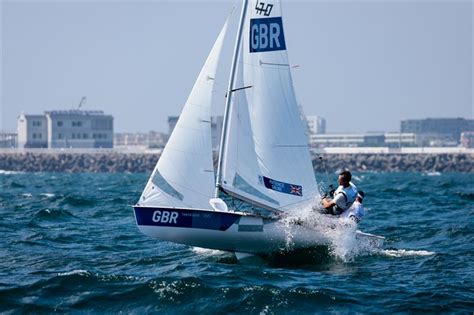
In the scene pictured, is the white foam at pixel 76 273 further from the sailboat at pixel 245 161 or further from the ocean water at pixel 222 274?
the sailboat at pixel 245 161

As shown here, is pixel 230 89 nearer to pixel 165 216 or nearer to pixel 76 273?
pixel 165 216

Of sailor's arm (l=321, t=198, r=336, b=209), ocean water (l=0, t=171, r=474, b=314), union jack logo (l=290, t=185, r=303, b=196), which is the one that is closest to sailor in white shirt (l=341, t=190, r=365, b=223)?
sailor's arm (l=321, t=198, r=336, b=209)

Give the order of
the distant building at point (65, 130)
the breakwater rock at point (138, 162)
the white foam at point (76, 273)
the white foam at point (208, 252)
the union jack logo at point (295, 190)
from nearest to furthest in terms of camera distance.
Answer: the white foam at point (76, 273) < the union jack logo at point (295, 190) < the white foam at point (208, 252) < the breakwater rock at point (138, 162) < the distant building at point (65, 130)

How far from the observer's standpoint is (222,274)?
20703 mm

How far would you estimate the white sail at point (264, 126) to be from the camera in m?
23.4

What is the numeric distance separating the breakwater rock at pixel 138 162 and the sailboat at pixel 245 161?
126442mm

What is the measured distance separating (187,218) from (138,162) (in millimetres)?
135948

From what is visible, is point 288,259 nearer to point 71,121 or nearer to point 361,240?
point 361,240

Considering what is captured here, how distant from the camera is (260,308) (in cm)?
1778

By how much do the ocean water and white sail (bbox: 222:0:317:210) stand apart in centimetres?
170

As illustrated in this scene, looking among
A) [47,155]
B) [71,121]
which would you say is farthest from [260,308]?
[71,121]

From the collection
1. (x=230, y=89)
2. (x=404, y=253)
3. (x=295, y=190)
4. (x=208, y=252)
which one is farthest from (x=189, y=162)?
(x=404, y=253)

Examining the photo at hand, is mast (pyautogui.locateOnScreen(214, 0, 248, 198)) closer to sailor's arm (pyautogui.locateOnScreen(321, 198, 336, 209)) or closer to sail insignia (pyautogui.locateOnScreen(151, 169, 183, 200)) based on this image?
sail insignia (pyautogui.locateOnScreen(151, 169, 183, 200))

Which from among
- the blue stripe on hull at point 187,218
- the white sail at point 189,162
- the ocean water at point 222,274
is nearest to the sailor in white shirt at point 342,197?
the ocean water at point 222,274
